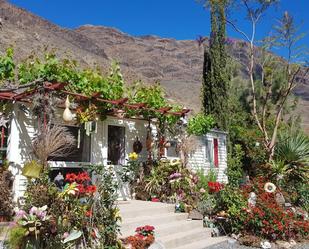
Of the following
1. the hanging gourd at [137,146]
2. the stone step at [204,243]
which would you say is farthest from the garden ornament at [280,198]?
the hanging gourd at [137,146]

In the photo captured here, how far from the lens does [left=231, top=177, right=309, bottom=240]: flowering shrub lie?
7.68 m

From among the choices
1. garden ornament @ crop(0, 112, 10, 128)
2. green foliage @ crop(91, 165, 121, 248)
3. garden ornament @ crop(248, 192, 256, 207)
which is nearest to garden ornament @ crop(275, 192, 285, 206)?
garden ornament @ crop(248, 192, 256, 207)

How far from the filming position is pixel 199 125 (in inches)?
558

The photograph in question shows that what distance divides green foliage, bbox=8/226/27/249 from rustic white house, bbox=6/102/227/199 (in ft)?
8.42

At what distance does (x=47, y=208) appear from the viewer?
18.2 feet

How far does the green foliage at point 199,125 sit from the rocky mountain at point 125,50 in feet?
80.7

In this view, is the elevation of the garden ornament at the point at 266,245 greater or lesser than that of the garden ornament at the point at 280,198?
lesser

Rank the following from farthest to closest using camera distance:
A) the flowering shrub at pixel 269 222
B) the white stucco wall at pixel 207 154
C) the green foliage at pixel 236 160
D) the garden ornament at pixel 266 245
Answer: the green foliage at pixel 236 160 < the white stucco wall at pixel 207 154 < the flowering shrub at pixel 269 222 < the garden ornament at pixel 266 245

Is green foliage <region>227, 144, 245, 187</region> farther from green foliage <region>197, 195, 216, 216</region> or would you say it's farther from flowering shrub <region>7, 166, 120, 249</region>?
flowering shrub <region>7, 166, 120, 249</region>

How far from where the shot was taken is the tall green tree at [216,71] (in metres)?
17.3

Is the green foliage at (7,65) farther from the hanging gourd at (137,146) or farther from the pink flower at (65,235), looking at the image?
the hanging gourd at (137,146)

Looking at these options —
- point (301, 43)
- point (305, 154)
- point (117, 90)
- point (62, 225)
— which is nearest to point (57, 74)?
point (117, 90)

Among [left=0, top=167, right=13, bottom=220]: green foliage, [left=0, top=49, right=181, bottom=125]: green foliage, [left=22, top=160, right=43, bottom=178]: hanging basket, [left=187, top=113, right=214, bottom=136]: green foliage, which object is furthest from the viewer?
[left=187, top=113, right=214, bottom=136]: green foliage

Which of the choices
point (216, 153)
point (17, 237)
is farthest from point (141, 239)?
point (216, 153)
